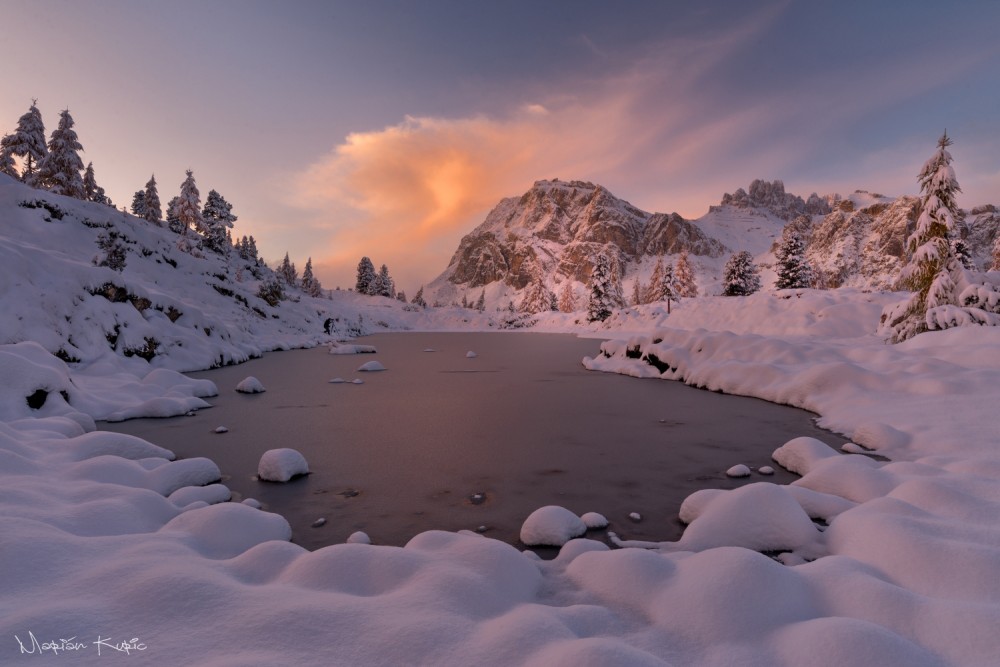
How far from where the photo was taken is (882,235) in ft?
471

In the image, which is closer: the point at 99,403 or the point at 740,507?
the point at 740,507

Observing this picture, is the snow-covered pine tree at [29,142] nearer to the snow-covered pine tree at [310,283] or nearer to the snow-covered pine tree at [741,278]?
the snow-covered pine tree at [310,283]

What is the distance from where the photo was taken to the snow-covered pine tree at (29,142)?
148ft

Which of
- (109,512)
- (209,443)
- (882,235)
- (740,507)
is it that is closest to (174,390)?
(209,443)

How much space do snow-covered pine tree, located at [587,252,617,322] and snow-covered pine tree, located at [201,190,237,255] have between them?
55645 millimetres

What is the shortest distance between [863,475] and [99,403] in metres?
18.0

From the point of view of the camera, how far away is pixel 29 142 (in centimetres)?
4541

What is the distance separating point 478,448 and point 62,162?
61.6 m

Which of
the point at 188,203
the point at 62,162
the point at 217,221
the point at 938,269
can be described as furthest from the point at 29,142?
the point at 938,269

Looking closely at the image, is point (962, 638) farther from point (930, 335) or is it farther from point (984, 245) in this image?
point (984, 245)

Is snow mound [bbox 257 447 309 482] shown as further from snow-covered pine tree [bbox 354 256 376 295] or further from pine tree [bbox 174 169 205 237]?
snow-covered pine tree [bbox 354 256 376 295]

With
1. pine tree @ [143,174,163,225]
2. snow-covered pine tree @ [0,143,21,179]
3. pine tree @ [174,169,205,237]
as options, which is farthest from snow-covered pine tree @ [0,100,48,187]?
pine tree @ [143,174,163,225]

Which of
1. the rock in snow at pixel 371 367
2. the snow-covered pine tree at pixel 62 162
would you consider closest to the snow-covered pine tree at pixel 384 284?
the snow-covered pine tree at pixel 62 162

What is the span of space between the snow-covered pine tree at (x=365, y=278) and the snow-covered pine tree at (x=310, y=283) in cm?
1551
